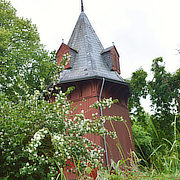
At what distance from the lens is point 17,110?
5824 millimetres

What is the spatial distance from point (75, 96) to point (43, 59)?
6493 millimetres

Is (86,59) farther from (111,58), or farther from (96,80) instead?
(96,80)

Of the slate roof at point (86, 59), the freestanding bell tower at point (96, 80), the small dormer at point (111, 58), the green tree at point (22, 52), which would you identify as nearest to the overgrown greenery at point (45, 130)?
the green tree at point (22, 52)

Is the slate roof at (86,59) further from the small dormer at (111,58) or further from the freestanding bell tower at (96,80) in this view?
the small dormer at (111,58)

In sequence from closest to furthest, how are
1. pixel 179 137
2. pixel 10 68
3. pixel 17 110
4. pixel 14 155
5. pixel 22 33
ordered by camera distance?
pixel 179 137, pixel 14 155, pixel 17 110, pixel 10 68, pixel 22 33

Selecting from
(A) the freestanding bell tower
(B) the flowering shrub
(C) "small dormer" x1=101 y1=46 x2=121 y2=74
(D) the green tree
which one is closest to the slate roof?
(A) the freestanding bell tower

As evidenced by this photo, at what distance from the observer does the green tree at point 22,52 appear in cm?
1487

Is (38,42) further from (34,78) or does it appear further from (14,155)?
(14,155)

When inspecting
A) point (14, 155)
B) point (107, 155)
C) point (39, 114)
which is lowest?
point (107, 155)

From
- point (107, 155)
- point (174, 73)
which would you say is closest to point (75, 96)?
point (107, 155)

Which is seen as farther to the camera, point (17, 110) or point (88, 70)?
point (88, 70)

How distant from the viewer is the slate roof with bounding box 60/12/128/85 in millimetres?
11672

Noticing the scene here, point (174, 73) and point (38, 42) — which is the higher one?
point (38, 42)

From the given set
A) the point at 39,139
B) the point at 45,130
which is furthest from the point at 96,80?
the point at 39,139
